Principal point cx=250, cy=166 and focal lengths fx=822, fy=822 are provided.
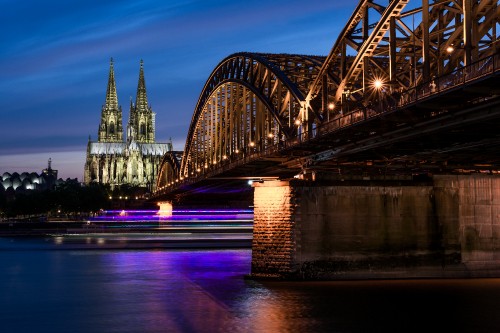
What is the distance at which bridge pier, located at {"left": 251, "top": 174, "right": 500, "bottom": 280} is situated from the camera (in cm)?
4612

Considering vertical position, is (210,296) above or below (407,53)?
below

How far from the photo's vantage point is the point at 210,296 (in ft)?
147

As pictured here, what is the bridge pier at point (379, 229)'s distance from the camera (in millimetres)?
46125

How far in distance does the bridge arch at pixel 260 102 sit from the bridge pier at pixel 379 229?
755 centimetres

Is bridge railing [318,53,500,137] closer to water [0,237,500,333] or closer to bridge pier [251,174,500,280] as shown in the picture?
bridge pier [251,174,500,280]

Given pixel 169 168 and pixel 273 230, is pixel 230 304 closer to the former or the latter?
pixel 273 230

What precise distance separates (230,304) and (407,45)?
16.7 m

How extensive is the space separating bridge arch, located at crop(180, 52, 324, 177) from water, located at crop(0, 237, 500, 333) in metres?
12.5

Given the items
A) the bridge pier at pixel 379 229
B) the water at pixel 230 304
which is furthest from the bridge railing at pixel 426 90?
the water at pixel 230 304

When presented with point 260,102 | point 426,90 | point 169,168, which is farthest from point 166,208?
point 426,90

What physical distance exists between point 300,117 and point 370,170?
7831mm

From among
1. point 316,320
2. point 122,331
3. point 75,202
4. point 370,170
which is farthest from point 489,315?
point 75,202

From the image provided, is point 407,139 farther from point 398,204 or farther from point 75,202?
point 75,202

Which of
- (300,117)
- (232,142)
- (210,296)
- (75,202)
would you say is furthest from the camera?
(75,202)
